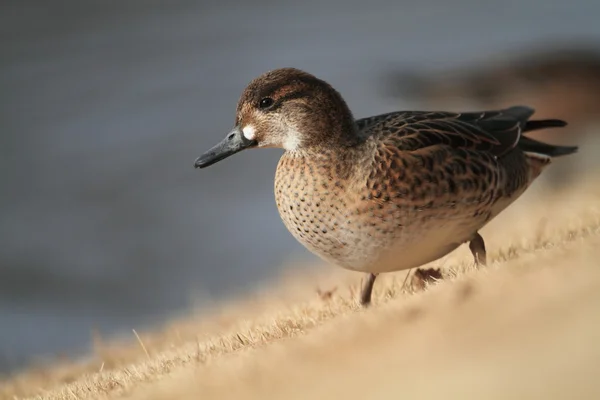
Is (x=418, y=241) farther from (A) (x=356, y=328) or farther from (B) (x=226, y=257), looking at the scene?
(B) (x=226, y=257)

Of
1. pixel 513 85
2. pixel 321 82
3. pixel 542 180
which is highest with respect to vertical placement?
pixel 321 82

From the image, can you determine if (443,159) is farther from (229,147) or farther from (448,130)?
(229,147)

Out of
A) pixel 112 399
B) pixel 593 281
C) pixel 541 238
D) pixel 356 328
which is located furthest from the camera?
pixel 541 238

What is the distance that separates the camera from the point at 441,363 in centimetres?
272

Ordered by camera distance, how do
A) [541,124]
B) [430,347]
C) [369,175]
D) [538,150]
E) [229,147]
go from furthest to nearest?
[541,124] < [538,150] < [229,147] < [369,175] < [430,347]

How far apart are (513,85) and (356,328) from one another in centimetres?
857

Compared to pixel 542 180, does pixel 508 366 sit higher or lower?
higher

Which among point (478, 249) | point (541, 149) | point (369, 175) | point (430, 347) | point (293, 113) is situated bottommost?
point (478, 249)

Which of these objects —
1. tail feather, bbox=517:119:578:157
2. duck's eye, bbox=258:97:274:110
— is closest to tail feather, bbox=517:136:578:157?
tail feather, bbox=517:119:578:157

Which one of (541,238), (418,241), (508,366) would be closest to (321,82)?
(418,241)

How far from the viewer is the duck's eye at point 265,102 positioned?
4.45 meters

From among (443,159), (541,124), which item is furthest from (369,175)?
(541,124)

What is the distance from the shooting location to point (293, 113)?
4.45m

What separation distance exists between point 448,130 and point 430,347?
6.39ft
